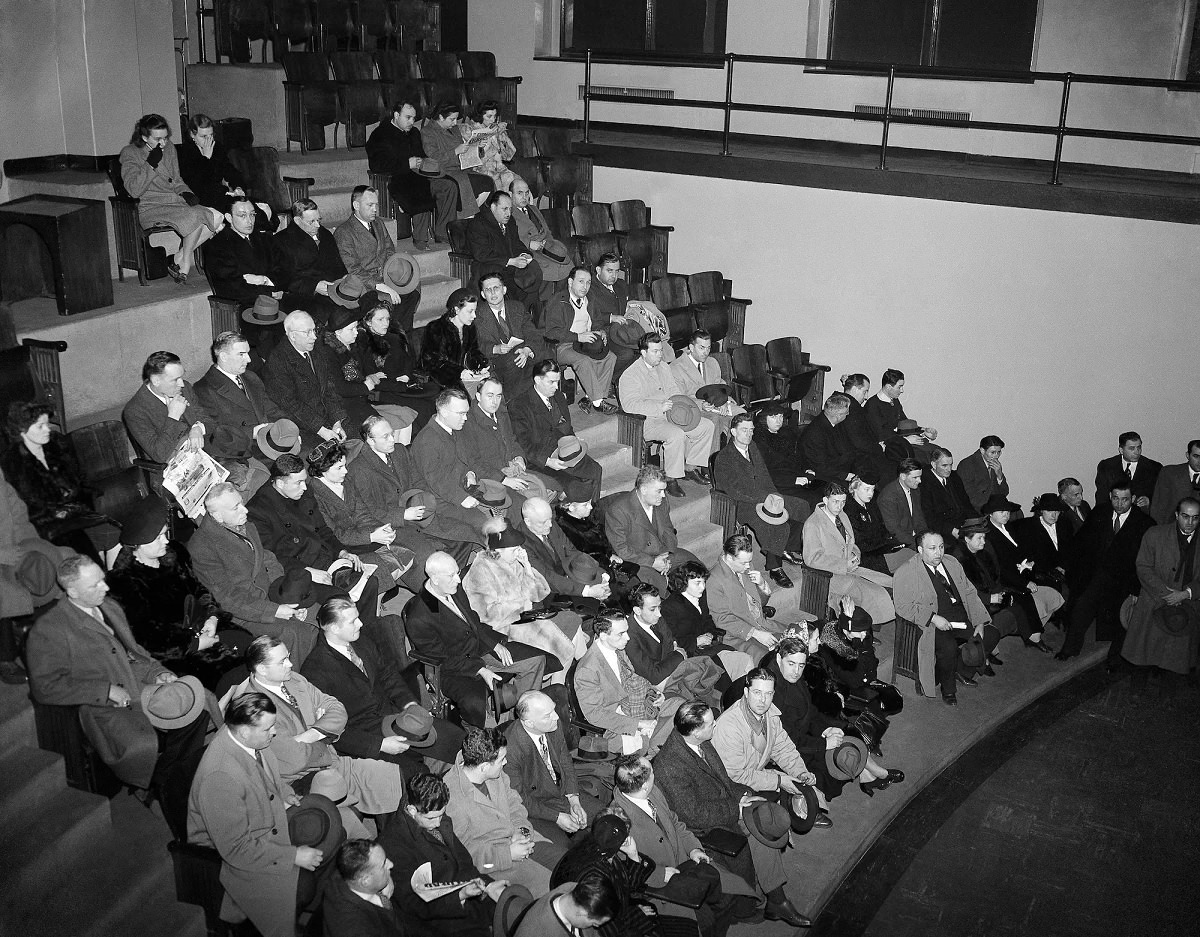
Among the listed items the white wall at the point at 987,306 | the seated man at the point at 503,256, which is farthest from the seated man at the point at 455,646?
the white wall at the point at 987,306

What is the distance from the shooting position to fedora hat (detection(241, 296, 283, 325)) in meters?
5.96

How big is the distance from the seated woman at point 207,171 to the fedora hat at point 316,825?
12.1 ft

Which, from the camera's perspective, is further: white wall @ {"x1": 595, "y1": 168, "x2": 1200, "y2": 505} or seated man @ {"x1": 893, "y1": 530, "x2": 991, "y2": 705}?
white wall @ {"x1": 595, "y1": 168, "x2": 1200, "y2": 505}

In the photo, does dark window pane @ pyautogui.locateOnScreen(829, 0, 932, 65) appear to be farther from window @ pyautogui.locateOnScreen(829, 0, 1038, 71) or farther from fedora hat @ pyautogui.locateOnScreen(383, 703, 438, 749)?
fedora hat @ pyautogui.locateOnScreen(383, 703, 438, 749)

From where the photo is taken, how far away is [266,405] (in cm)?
573

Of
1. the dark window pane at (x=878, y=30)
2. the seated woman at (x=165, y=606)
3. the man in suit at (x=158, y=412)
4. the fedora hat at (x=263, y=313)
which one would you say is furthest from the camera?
the dark window pane at (x=878, y=30)

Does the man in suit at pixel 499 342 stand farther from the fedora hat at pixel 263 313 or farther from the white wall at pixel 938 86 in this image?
the white wall at pixel 938 86

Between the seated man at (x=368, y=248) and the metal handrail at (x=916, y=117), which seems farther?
the metal handrail at (x=916, y=117)

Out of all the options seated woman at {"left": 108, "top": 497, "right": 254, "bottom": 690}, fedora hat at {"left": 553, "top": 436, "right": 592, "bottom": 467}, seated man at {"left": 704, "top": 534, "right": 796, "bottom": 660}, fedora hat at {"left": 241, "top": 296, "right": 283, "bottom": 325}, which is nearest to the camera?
seated woman at {"left": 108, "top": 497, "right": 254, "bottom": 690}

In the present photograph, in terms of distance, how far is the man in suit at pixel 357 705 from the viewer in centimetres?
438

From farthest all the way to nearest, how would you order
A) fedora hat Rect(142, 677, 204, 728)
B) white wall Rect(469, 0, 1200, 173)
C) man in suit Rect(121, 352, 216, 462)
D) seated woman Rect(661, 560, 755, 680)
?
white wall Rect(469, 0, 1200, 173) → seated woman Rect(661, 560, 755, 680) → man in suit Rect(121, 352, 216, 462) → fedora hat Rect(142, 677, 204, 728)

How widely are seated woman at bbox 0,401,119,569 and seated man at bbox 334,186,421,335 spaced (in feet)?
8.07

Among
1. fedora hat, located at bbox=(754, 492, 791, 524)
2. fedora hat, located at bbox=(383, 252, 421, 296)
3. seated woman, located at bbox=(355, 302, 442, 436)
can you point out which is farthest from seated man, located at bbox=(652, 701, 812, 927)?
fedora hat, located at bbox=(383, 252, 421, 296)

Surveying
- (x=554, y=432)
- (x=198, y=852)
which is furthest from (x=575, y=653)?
(x=198, y=852)
